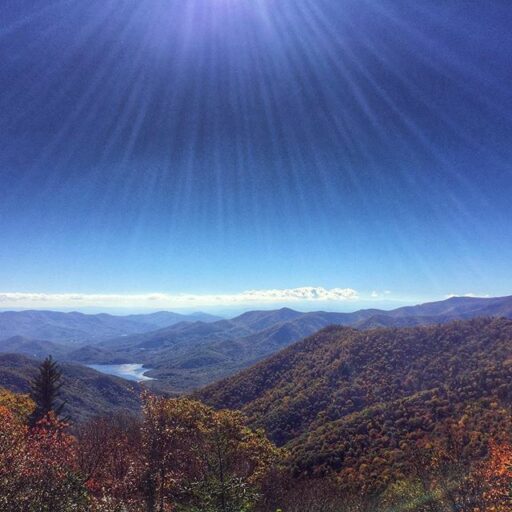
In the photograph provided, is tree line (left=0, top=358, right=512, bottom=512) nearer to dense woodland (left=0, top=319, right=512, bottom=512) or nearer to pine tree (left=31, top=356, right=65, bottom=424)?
dense woodland (left=0, top=319, right=512, bottom=512)

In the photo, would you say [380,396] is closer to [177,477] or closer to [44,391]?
[44,391]


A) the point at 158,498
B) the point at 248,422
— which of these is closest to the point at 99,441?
the point at 158,498


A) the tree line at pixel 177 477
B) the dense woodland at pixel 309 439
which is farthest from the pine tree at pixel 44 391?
the tree line at pixel 177 477

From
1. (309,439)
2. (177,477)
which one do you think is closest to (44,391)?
(177,477)

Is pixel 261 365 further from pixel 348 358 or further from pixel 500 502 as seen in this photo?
pixel 500 502

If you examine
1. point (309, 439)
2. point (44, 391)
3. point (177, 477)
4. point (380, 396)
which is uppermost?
point (177, 477)

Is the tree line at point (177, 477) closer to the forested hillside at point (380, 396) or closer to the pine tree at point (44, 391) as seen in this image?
the forested hillside at point (380, 396)
